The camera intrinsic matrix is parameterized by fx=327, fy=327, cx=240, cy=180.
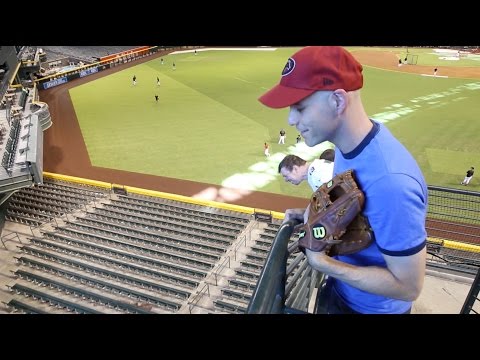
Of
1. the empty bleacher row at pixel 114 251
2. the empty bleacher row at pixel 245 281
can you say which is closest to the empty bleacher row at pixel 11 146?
the empty bleacher row at pixel 114 251

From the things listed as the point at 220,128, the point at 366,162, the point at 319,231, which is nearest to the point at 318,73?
the point at 366,162

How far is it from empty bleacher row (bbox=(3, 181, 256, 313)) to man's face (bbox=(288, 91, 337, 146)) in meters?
9.49

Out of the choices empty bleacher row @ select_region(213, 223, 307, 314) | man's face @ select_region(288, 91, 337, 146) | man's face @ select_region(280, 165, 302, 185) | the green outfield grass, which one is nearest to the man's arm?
man's face @ select_region(288, 91, 337, 146)

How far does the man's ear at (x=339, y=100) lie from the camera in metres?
1.99

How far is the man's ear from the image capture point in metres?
1.99

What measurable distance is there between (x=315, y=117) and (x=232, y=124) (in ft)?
79.2

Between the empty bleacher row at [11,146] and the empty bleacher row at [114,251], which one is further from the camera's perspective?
the empty bleacher row at [11,146]

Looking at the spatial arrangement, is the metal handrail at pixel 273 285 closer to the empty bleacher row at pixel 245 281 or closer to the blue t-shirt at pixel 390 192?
the blue t-shirt at pixel 390 192

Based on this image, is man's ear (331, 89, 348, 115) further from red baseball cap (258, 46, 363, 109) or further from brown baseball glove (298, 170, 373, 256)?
brown baseball glove (298, 170, 373, 256)

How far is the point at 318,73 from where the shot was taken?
1973mm

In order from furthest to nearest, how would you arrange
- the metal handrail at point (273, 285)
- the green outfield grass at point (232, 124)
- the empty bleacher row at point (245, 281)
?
the green outfield grass at point (232, 124)
the empty bleacher row at point (245, 281)
the metal handrail at point (273, 285)

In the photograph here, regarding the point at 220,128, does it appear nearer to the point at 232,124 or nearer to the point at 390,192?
the point at 232,124

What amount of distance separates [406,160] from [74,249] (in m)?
13.6

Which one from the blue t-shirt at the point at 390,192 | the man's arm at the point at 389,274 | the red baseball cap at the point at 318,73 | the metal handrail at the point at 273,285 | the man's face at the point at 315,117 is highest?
the red baseball cap at the point at 318,73
